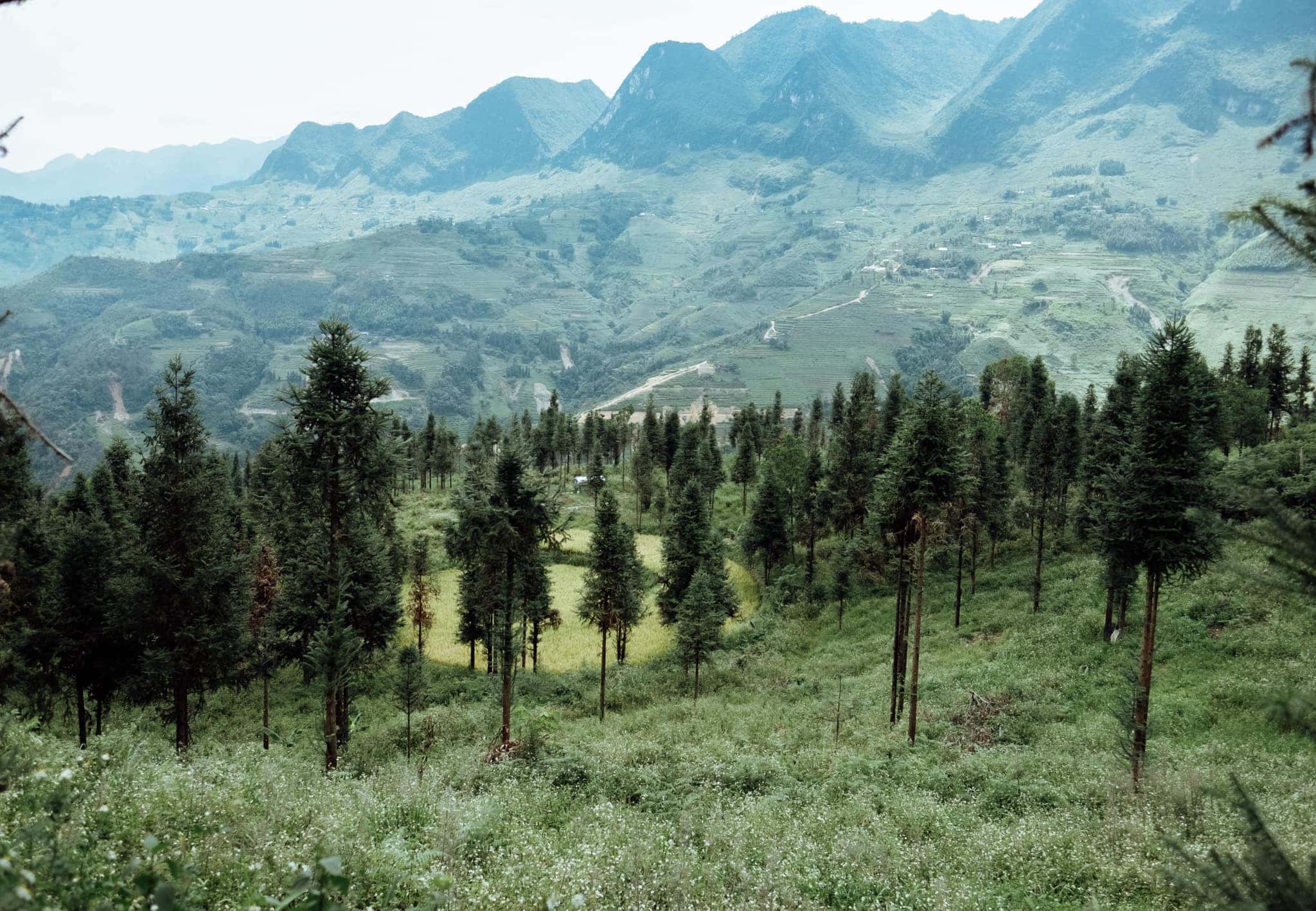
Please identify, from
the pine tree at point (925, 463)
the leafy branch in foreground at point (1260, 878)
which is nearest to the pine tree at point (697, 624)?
the pine tree at point (925, 463)

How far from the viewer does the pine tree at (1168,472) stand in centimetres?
2119

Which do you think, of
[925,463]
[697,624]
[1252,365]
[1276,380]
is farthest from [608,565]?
[1252,365]

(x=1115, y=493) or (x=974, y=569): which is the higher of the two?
(x=1115, y=493)

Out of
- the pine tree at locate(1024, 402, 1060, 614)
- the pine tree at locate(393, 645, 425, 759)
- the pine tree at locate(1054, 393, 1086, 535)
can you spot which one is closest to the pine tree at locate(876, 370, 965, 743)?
the pine tree at locate(1024, 402, 1060, 614)

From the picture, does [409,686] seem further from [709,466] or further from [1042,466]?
[709,466]

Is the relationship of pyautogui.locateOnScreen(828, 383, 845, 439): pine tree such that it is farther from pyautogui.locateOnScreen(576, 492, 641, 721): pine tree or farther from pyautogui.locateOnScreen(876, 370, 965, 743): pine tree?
pyautogui.locateOnScreen(876, 370, 965, 743): pine tree

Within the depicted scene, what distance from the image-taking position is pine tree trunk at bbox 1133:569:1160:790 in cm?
2075

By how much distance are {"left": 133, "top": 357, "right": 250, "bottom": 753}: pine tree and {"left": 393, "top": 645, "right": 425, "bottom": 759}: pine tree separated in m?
7.15

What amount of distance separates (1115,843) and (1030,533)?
5049cm

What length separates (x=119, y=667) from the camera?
93.5 ft

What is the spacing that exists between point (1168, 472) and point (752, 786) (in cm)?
1615

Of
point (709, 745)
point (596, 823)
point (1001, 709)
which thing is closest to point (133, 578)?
point (596, 823)

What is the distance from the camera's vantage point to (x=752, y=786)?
822 inches

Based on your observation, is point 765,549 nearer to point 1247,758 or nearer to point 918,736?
point 918,736
